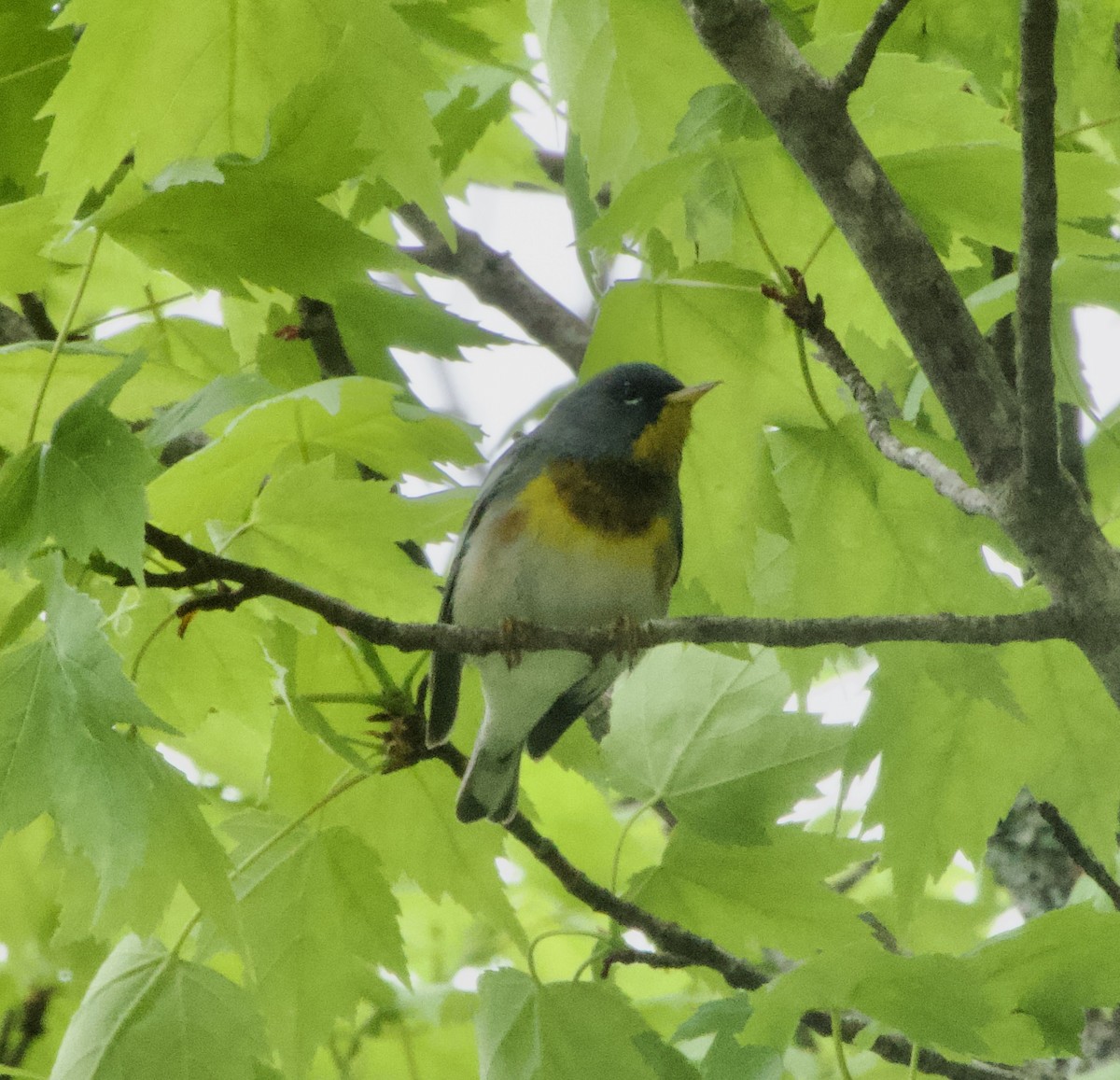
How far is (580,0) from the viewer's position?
1.35 m

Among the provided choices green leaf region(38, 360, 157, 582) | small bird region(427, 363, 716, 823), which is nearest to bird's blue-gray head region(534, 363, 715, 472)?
small bird region(427, 363, 716, 823)

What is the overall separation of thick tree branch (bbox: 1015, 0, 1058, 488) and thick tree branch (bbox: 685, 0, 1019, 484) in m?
0.07

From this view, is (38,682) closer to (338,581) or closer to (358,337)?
(338,581)

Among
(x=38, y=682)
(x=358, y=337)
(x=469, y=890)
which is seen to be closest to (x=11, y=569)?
(x=38, y=682)

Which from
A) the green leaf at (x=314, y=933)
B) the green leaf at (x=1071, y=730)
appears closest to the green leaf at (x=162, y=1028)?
the green leaf at (x=314, y=933)

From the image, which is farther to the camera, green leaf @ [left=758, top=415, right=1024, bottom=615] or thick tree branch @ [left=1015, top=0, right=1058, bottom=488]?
green leaf @ [left=758, top=415, right=1024, bottom=615]

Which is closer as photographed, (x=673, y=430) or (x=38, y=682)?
(x=38, y=682)

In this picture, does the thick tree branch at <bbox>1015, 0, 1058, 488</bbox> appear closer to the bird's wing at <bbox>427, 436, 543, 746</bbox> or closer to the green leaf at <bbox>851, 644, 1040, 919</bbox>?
the green leaf at <bbox>851, 644, 1040, 919</bbox>

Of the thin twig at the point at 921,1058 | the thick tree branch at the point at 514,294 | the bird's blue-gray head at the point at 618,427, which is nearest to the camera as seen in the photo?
the thin twig at the point at 921,1058

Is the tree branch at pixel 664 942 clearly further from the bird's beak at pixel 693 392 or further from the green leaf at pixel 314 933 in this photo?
the bird's beak at pixel 693 392

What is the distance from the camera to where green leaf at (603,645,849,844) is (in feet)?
4.90

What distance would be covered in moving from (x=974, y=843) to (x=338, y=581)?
76 cm

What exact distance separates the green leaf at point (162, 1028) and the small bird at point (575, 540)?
1.84 ft

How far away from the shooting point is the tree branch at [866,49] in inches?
43.2
